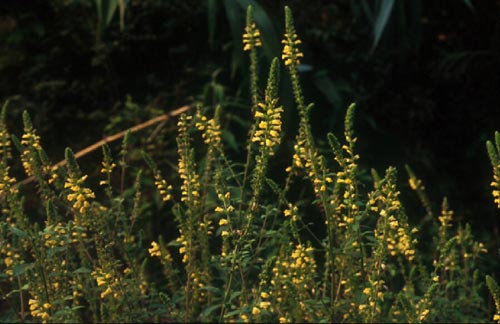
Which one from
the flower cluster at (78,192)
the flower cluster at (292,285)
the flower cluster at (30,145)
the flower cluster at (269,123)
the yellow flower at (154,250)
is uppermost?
the flower cluster at (269,123)

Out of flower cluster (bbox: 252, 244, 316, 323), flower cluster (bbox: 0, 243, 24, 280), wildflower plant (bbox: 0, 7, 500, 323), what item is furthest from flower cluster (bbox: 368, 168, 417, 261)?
flower cluster (bbox: 0, 243, 24, 280)

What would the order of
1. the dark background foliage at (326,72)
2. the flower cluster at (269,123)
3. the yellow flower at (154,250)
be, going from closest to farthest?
the flower cluster at (269,123)
the yellow flower at (154,250)
the dark background foliage at (326,72)

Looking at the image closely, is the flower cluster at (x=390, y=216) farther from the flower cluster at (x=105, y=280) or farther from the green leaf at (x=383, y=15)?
the green leaf at (x=383, y=15)

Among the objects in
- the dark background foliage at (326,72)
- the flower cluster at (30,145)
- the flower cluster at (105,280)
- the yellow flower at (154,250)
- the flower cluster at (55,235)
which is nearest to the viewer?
the flower cluster at (55,235)

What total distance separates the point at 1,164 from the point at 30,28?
91.9 inches

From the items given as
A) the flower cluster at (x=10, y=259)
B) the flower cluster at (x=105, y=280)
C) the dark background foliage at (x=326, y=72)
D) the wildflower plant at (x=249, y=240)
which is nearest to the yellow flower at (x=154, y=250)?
the wildflower plant at (x=249, y=240)

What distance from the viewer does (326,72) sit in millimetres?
4238

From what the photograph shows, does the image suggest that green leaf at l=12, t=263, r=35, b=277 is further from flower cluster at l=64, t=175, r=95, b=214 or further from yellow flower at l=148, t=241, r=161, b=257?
yellow flower at l=148, t=241, r=161, b=257

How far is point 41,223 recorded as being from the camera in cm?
397

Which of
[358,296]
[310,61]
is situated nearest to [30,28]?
[310,61]

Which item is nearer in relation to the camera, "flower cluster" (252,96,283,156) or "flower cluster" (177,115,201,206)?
"flower cluster" (252,96,283,156)

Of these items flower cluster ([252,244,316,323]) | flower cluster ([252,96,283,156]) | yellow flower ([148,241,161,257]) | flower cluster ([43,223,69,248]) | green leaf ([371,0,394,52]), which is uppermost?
green leaf ([371,0,394,52])

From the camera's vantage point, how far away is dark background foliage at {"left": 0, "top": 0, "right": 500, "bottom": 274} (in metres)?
4.45

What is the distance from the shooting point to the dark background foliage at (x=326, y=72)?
14.6 ft
